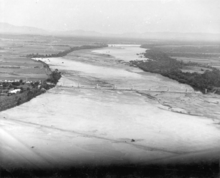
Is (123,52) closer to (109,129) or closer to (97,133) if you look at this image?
(109,129)

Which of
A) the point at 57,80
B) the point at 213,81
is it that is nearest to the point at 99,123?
the point at 57,80

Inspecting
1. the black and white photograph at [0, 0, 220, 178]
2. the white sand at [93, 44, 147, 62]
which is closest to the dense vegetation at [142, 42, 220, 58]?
the white sand at [93, 44, 147, 62]

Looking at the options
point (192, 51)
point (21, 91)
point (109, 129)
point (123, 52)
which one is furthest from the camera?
point (192, 51)

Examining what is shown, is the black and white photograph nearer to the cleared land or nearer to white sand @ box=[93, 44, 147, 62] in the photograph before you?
the cleared land

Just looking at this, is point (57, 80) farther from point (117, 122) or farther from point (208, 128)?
point (208, 128)

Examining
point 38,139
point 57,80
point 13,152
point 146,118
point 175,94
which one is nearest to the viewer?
point 13,152

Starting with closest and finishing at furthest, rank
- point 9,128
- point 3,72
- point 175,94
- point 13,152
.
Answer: point 13,152
point 9,128
point 175,94
point 3,72

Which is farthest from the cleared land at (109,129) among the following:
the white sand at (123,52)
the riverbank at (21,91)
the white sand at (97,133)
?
the white sand at (123,52)

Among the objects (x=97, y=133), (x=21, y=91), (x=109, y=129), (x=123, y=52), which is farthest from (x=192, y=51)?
(x=97, y=133)
